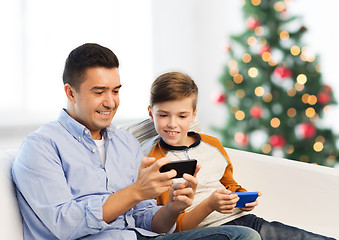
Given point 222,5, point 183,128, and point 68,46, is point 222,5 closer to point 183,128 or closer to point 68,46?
point 68,46

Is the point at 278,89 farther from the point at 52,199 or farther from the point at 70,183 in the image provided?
the point at 52,199

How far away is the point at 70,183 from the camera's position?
1.43 metres

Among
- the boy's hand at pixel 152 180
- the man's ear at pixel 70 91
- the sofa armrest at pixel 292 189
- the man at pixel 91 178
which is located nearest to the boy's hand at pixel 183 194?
the man at pixel 91 178

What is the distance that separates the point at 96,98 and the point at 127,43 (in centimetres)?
263

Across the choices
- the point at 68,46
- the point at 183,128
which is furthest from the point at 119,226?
the point at 68,46

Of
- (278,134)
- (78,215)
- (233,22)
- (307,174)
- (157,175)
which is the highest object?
(233,22)

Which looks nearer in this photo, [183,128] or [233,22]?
[183,128]

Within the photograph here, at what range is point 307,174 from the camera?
2.14 m

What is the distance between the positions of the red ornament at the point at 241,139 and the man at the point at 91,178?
2262 millimetres

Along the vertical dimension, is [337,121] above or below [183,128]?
below

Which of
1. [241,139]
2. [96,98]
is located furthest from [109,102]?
[241,139]

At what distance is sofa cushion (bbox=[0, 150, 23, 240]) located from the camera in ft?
4.46

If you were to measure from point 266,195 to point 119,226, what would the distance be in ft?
3.14

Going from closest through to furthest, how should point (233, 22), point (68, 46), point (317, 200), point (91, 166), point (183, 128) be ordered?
point (91, 166)
point (183, 128)
point (317, 200)
point (68, 46)
point (233, 22)
